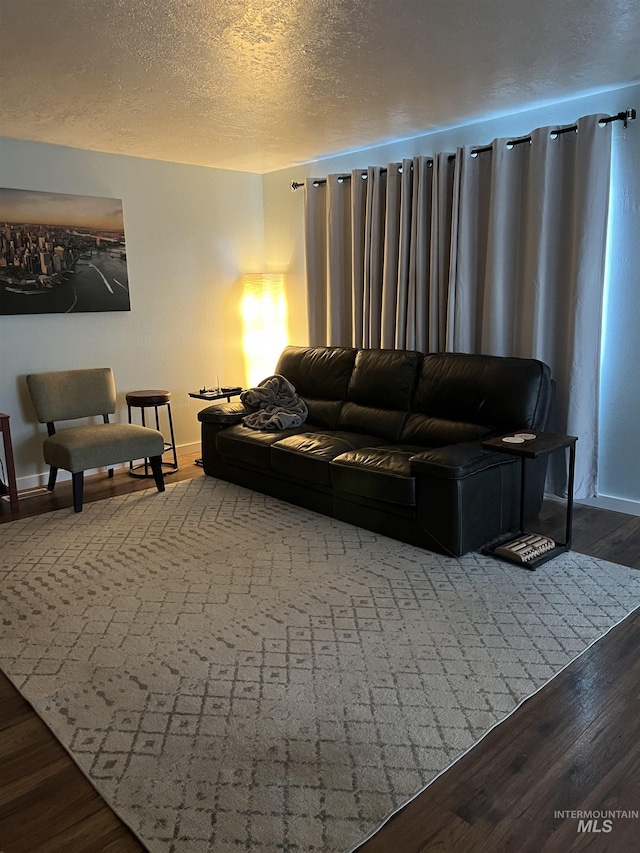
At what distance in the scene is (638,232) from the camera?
12.1 feet

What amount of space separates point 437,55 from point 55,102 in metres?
2.11

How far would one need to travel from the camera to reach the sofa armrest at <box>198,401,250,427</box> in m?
4.74

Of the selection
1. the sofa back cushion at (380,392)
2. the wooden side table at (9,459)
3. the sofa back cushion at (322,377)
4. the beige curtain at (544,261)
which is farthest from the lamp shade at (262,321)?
the wooden side table at (9,459)

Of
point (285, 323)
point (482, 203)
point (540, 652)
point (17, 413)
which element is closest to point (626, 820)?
point (540, 652)

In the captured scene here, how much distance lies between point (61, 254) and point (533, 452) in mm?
3596

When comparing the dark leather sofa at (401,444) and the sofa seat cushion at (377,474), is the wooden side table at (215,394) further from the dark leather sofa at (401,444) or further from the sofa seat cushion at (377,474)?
the sofa seat cushion at (377,474)

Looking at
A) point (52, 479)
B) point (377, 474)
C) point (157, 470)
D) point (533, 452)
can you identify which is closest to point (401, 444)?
point (377, 474)

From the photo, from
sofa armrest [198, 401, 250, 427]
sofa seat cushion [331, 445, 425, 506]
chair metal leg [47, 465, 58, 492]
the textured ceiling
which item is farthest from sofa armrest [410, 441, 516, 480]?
chair metal leg [47, 465, 58, 492]

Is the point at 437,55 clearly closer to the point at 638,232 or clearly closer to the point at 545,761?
the point at 638,232

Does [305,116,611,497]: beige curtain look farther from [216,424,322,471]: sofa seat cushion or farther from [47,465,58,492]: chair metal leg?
[47,465,58,492]: chair metal leg

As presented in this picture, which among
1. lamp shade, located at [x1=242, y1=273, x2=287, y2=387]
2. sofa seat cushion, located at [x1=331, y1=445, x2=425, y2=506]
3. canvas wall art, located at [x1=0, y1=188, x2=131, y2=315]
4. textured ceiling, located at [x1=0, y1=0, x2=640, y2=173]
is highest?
textured ceiling, located at [x1=0, y1=0, x2=640, y2=173]

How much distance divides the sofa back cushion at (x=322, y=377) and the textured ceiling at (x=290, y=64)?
5.10 ft

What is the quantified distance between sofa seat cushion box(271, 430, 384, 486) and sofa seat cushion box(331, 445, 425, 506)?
9cm

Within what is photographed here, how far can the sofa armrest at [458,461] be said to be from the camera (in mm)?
3191
